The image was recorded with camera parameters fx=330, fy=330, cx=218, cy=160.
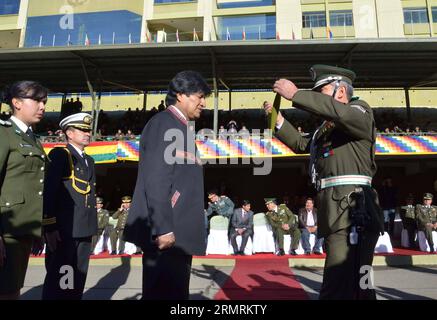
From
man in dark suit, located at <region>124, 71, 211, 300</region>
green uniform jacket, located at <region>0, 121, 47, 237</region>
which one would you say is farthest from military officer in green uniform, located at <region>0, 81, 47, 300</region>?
man in dark suit, located at <region>124, 71, 211, 300</region>

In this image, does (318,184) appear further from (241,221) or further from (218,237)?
(218,237)

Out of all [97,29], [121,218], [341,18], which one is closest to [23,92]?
[121,218]

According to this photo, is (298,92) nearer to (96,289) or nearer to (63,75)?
(96,289)

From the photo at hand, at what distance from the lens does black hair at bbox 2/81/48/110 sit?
8.42ft

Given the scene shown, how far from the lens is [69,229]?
2949 millimetres

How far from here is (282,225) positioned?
29.1ft

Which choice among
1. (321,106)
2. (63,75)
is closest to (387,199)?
(321,106)

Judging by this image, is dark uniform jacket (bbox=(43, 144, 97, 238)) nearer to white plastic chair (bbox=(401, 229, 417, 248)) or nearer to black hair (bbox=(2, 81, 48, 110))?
black hair (bbox=(2, 81, 48, 110))

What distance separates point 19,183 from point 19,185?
0.02 m

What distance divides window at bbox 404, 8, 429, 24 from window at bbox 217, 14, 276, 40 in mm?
8712

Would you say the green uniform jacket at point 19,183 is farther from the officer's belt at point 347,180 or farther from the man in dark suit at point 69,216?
the officer's belt at point 347,180

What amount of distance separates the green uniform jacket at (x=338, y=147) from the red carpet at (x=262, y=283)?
2.46 metres

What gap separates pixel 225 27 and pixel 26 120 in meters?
23.3

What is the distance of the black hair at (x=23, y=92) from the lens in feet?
8.42
